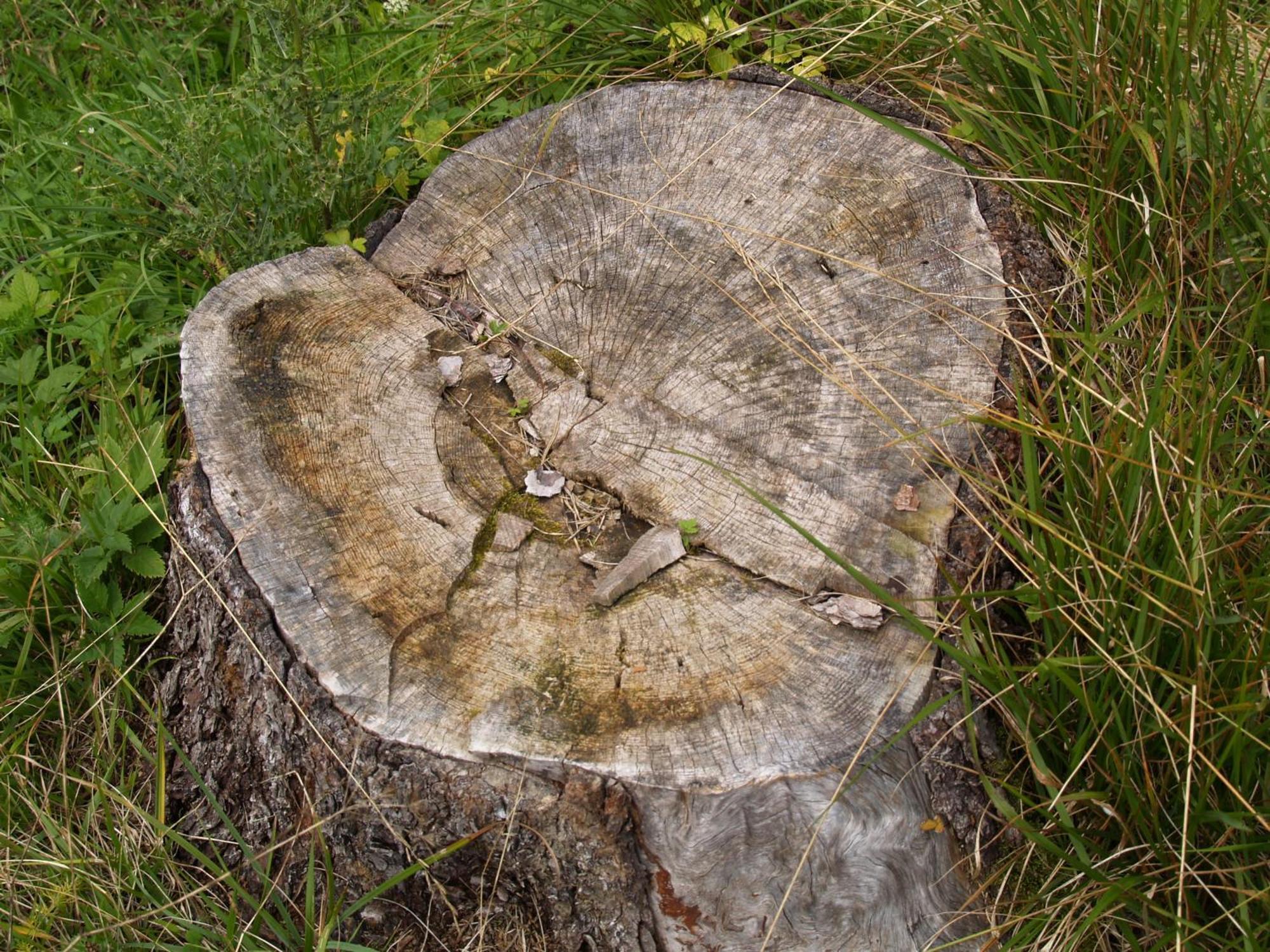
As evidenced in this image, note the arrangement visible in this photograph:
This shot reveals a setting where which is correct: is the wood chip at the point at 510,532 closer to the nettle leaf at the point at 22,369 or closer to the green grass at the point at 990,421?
the green grass at the point at 990,421

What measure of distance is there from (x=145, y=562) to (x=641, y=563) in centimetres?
104

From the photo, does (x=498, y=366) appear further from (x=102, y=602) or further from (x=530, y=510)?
(x=102, y=602)

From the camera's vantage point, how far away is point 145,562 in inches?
83.0

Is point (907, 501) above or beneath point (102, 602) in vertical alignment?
above

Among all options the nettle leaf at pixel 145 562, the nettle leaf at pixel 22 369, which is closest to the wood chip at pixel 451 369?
the nettle leaf at pixel 145 562

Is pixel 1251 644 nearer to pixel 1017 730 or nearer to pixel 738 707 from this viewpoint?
pixel 1017 730

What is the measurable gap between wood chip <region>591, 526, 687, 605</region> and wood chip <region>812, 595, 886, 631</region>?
0.86 ft

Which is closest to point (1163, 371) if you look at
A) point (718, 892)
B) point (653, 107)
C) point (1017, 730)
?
point (1017, 730)

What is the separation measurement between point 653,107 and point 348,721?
1587mm

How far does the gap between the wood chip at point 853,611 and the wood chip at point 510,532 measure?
1.71ft

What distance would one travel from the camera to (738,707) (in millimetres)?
1560

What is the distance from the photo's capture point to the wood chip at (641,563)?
68.9 inches

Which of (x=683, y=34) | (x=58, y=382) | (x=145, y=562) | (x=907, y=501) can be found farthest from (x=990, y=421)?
(x=58, y=382)

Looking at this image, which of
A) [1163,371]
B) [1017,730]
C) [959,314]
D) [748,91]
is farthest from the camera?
[748,91]
